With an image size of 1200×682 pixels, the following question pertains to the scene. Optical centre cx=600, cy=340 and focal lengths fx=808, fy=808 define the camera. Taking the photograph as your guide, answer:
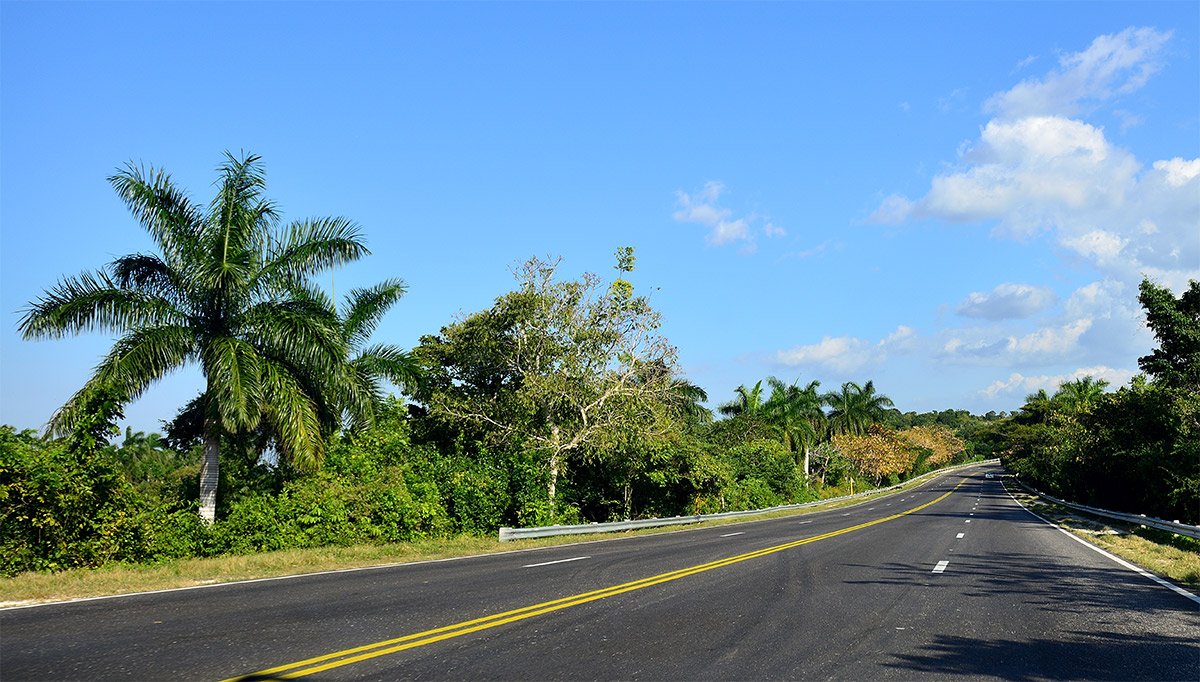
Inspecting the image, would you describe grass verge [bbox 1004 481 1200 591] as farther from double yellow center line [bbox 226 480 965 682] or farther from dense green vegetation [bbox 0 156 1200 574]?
double yellow center line [bbox 226 480 965 682]

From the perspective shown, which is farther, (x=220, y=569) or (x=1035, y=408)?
(x=1035, y=408)

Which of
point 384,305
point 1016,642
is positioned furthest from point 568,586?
point 384,305

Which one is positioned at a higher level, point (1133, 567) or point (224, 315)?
point (224, 315)

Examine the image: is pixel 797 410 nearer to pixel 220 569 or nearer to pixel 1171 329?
pixel 1171 329

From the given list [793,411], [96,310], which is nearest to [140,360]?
[96,310]

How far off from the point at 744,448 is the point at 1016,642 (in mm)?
46196

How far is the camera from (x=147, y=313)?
2056 centimetres

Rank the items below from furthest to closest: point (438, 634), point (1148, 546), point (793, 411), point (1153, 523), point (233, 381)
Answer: point (793, 411)
point (1153, 523)
point (1148, 546)
point (233, 381)
point (438, 634)

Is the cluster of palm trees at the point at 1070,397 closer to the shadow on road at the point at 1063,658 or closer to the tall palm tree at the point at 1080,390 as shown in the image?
the tall palm tree at the point at 1080,390

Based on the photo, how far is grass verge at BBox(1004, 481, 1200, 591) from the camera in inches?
623

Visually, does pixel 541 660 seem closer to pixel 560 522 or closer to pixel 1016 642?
pixel 1016 642

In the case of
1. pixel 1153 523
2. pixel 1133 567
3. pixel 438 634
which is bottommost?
pixel 1153 523

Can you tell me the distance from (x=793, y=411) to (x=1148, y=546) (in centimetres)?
4669

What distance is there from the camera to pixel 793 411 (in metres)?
69.6
